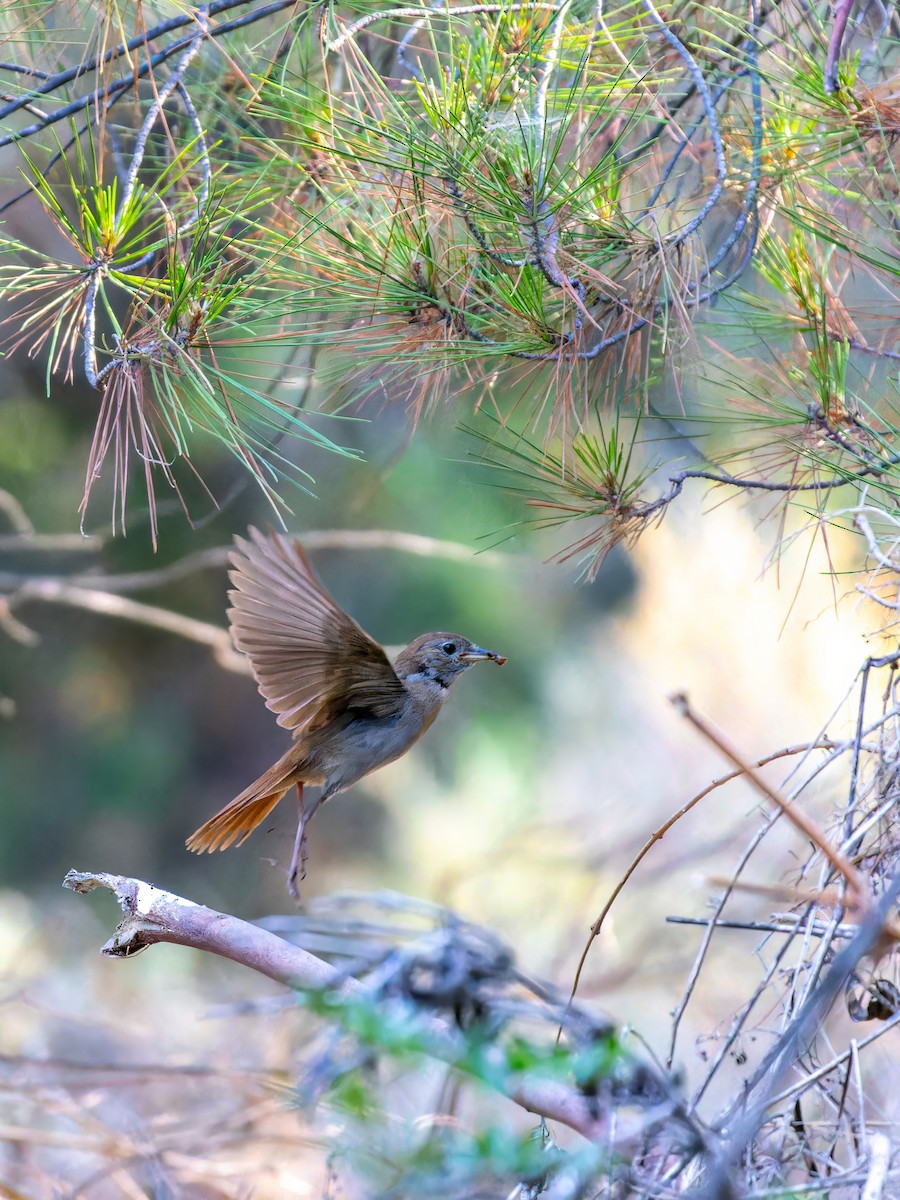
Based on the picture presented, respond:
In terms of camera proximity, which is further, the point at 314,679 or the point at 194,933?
the point at 314,679

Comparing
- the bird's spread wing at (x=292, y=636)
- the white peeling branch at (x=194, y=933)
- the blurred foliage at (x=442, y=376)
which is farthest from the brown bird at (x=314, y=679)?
the white peeling branch at (x=194, y=933)

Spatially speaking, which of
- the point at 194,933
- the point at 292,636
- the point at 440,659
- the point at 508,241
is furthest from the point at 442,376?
the point at 194,933

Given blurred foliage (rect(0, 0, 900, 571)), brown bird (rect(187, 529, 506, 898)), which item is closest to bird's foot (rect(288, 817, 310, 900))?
brown bird (rect(187, 529, 506, 898))

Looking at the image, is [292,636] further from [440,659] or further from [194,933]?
[194,933]

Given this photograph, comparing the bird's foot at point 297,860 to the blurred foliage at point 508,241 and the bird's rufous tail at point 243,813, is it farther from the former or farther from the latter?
the blurred foliage at point 508,241

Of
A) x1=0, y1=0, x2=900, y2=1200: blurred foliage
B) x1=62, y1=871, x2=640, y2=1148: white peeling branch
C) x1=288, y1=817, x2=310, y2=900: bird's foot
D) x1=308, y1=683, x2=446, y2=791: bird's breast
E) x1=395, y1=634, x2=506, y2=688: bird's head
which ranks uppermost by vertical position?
x1=0, y1=0, x2=900, y2=1200: blurred foliage

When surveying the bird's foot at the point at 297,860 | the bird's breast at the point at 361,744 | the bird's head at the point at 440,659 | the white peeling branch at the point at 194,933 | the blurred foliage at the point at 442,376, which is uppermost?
the blurred foliage at the point at 442,376

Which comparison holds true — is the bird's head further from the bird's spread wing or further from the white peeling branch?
the white peeling branch
